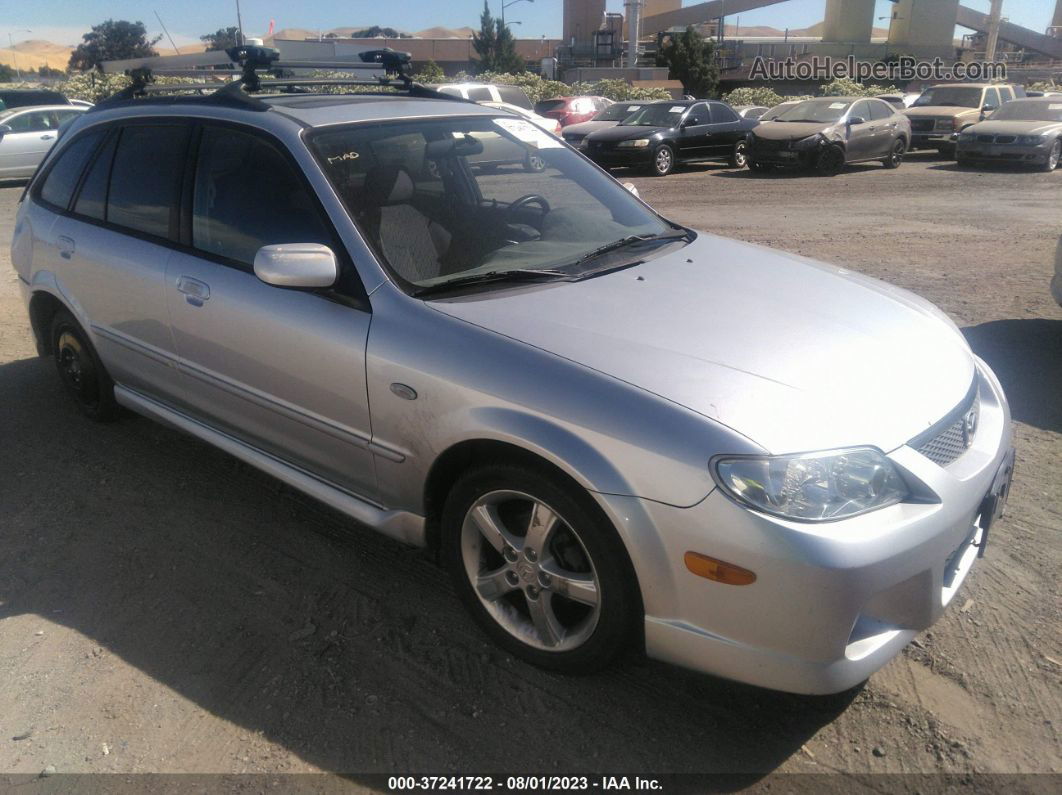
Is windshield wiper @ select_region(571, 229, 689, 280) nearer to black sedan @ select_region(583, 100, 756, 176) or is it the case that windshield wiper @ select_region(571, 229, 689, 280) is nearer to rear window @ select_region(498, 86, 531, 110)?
black sedan @ select_region(583, 100, 756, 176)

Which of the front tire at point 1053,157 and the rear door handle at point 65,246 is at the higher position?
the rear door handle at point 65,246

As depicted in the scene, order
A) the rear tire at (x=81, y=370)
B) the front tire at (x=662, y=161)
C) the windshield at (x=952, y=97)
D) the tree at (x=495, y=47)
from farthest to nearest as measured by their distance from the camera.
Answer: the tree at (x=495, y=47) < the windshield at (x=952, y=97) < the front tire at (x=662, y=161) < the rear tire at (x=81, y=370)

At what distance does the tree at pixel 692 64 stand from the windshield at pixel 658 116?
37.4 meters

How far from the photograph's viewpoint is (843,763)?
8.11 ft

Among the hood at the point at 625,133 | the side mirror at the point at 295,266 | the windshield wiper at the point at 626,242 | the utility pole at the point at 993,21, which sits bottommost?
the hood at the point at 625,133

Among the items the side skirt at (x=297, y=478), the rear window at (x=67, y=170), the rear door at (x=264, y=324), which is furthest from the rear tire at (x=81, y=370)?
the rear door at (x=264, y=324)

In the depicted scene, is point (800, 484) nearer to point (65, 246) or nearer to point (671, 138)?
point (65, 246)

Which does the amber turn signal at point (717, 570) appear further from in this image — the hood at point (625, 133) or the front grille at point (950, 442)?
the hood at point (625, 133)

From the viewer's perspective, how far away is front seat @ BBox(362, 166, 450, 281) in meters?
A: 3.13

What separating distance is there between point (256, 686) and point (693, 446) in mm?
1619

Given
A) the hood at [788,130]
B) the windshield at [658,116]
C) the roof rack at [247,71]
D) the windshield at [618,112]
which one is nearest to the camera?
the roof rack at [247,71]

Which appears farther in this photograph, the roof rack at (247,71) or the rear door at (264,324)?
the roof rack at (247,71)

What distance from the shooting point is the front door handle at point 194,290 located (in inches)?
139

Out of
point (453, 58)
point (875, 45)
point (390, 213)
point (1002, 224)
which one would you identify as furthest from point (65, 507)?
point (453, 58)
